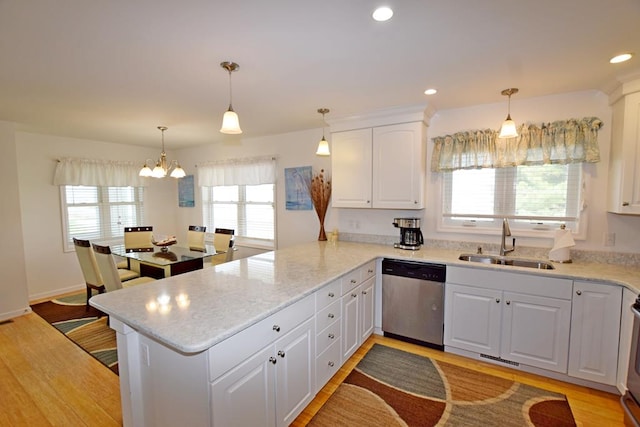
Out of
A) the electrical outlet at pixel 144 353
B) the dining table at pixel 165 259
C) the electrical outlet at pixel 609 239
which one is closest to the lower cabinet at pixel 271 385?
the electrical outlet at pixel 144 353

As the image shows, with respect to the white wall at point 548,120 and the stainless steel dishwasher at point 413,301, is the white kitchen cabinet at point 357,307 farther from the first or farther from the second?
the white wall at point 548,120

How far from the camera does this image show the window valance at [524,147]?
2.52 metres

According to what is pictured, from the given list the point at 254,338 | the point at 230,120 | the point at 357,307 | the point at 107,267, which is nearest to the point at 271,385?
the point at 254,338

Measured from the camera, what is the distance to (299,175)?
412cm

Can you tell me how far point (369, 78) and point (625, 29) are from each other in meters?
1.45

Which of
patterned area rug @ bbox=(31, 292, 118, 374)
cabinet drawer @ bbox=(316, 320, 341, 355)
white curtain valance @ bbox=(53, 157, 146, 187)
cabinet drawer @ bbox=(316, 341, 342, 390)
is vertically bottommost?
patterned area rug @ bbox=(31, 292, 118, 374)

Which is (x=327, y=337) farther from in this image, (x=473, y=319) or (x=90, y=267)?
(x=90, y=267)

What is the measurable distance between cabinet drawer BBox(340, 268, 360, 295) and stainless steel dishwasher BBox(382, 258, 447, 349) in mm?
476

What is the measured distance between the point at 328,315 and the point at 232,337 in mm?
922

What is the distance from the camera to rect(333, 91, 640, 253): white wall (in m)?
2.50

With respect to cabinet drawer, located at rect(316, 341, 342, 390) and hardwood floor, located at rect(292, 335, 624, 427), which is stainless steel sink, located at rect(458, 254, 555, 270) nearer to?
hardwood floor, located at rect(292, 335, 624, 427)

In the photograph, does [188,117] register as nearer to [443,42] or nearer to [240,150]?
[240,150]

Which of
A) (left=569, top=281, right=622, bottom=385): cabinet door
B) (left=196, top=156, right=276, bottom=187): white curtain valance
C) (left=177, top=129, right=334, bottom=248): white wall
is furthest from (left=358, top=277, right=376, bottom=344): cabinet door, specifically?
(left=196, top=156, right=276, bottom=187): white curtain valance

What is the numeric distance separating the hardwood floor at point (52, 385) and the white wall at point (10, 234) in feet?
1.94
